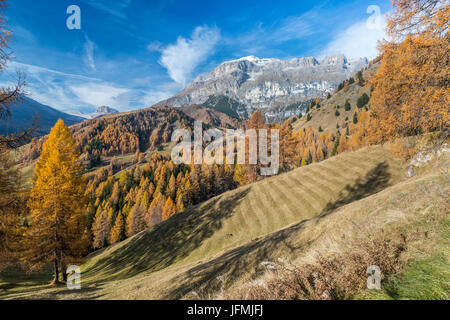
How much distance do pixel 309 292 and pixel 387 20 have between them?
13.9 meters

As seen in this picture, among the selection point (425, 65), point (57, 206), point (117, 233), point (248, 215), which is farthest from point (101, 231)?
point (425, 65)

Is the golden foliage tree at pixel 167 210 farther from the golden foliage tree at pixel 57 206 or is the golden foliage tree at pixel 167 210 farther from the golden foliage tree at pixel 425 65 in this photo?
the golden foliage tree at pixel 425 65

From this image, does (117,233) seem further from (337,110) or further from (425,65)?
(337,110)

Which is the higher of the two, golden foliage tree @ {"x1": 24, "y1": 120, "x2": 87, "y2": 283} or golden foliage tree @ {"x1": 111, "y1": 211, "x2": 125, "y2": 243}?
golden foliage tree @ {"x1": 24, "y1": 120, "x2": 87, "y2": 283}

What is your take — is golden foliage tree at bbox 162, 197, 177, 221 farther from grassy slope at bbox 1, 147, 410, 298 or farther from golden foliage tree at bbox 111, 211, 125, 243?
grassy slope at bbox 1, 147, 410, 298

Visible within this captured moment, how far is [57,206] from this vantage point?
1805 centimetres

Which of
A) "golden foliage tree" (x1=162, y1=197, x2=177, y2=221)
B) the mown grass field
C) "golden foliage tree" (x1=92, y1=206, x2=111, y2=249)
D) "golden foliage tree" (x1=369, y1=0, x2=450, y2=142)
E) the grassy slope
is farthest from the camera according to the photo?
"golden foliage tree" (x1=162, y1=197, x2=177, y2=221)

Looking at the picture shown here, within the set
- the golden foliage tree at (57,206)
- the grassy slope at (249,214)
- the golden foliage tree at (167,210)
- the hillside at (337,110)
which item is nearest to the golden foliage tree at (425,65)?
the grassy slope at (249,214)

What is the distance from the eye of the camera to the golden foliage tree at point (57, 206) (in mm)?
17703

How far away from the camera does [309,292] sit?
4500 millimetres

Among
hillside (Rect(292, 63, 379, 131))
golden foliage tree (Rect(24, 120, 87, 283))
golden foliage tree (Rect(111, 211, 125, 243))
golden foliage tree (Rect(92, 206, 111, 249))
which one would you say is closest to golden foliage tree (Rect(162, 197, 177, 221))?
golden foliage tree (Rect(111, 211, 125, 243))

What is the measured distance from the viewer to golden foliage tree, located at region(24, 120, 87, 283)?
58.1 feet
